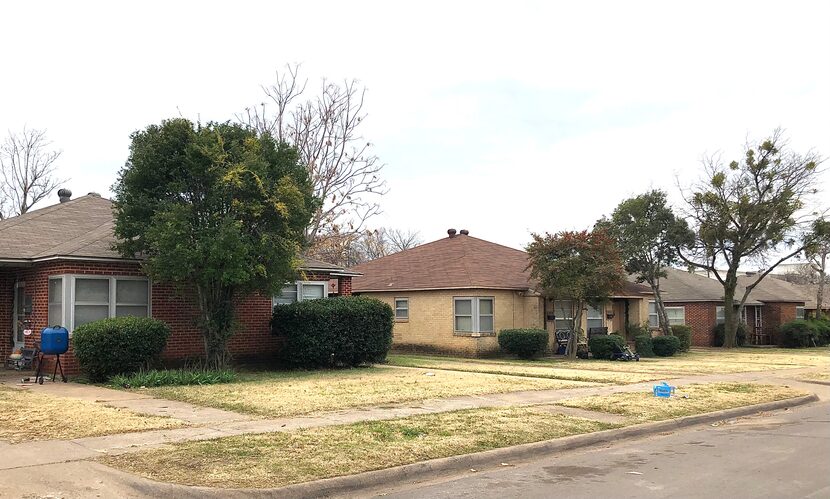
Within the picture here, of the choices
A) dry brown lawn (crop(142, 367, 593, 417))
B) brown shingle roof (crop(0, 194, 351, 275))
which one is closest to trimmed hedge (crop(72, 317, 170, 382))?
dry brown lawn (crop(142, 367, 593, 417))

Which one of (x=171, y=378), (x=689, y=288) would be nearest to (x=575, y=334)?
(x=171, y=378)

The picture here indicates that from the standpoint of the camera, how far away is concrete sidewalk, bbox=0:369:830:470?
826 centimetres

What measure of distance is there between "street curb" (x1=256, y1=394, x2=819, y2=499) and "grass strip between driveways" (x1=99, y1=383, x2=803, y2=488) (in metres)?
0.15

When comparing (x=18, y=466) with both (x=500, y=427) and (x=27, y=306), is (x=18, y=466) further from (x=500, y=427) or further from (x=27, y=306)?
(x=27, y=306)

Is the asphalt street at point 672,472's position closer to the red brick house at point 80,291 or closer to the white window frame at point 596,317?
the red brick house at point 80,291

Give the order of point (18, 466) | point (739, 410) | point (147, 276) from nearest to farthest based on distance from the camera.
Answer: point (18, 466) → point (739, 410) → point (147, 276)

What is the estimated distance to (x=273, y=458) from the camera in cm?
799

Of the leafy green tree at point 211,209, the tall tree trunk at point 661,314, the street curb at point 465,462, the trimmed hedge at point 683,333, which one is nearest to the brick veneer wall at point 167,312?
the leafy green tree at point 211,209

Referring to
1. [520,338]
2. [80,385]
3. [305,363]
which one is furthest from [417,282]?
[80,385]

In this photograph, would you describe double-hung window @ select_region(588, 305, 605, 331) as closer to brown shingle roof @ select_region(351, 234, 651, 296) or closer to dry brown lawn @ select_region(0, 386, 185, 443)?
brown shingle roof @ select_region(351, 234, 651, 296)

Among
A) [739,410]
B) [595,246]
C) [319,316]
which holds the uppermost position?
[595,246]

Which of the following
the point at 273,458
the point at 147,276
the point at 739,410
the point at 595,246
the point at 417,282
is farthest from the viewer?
the point at 417,282

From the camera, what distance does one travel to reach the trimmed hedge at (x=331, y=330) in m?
18.3

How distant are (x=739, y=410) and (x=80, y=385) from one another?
41.7 feet
